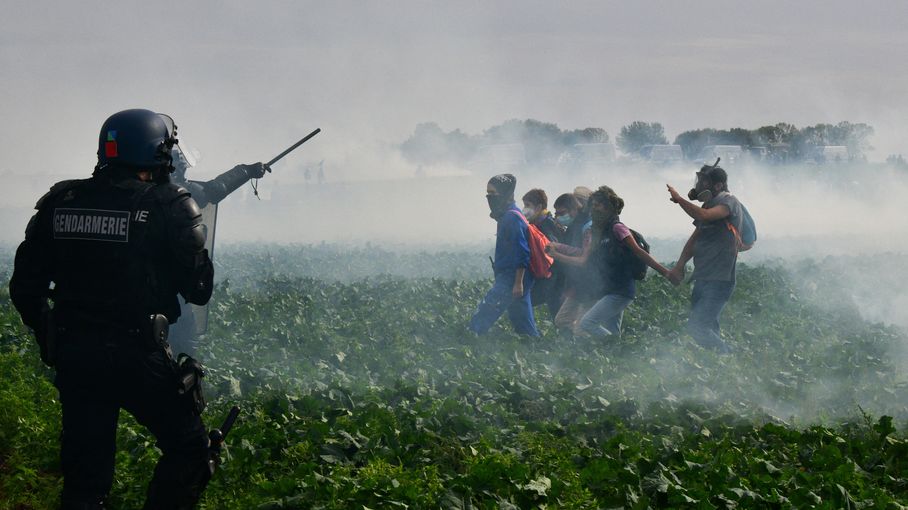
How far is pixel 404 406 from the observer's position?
799 centimetres

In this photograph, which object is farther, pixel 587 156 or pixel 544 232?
pixel 587 156

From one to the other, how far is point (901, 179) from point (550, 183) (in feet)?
56.5

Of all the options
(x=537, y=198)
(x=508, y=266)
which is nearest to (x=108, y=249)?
(x=508, y=266)

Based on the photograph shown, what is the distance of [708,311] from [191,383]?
7.01 metres

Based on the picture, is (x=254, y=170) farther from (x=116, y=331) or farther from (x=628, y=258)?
(x=116, y=331)

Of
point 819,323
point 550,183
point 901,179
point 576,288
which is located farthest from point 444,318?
point 901,179

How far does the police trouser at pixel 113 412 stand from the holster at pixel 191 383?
0.09 feet

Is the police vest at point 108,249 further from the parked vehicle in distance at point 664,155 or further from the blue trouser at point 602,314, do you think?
the parked vehicle in distance at point 664,155

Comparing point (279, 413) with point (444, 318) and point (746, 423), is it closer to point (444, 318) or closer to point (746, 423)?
point (746, 423)

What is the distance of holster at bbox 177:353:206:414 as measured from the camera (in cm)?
524

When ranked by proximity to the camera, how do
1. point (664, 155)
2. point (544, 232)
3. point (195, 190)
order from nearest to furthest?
point (195, 190), point (544, 232), point (664, 155)

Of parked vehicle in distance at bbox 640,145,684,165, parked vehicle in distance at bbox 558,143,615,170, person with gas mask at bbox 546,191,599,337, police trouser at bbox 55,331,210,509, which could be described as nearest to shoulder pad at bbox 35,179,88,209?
police trouser at bbox 55,331,210,509

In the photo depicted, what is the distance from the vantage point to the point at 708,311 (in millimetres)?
11242

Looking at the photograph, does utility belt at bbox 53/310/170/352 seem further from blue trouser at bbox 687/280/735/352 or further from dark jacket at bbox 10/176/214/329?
blue trouser at bbox 687/280/735/352
